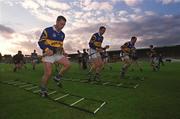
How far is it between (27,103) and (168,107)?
13.5 feet

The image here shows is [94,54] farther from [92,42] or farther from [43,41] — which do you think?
[43,41]

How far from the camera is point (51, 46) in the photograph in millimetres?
9062

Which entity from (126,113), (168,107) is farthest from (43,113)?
(168,107)

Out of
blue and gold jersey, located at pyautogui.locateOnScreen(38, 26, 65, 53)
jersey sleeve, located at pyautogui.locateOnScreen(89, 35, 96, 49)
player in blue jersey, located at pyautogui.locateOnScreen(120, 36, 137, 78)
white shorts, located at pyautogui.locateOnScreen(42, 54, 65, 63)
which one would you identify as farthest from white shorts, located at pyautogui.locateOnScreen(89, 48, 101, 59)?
blue and gold jersey, located at pyautogui.locateOnScreen(38, 26, 65, 53)

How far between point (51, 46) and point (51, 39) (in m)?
0.25

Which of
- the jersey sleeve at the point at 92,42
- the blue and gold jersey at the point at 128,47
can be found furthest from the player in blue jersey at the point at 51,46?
the blue and gold jersey at the point at 128,47

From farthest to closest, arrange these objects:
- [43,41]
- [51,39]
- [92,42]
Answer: [92,42], [51,39], [43,41]

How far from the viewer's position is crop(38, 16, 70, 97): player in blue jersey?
8.81m

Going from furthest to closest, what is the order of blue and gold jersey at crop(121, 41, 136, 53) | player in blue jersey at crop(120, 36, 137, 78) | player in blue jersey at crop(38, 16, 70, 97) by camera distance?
blue and gold jersey at crop(121, 41, 136, 53) < player in blue jersey at crop(120, 36, 137, 78) < player in blue jersey at crop(38, 16, 70, 97)

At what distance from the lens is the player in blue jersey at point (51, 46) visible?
8812 millimetres

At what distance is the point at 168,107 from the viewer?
705 cm

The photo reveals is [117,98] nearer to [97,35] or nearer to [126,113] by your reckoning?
[126,113]

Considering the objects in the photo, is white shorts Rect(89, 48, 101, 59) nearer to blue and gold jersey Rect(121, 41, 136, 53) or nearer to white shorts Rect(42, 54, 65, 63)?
blue and gold jersey Rect(121, 41, 136, 53)

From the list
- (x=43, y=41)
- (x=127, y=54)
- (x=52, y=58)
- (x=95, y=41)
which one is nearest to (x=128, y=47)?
(x=127, y=54)
